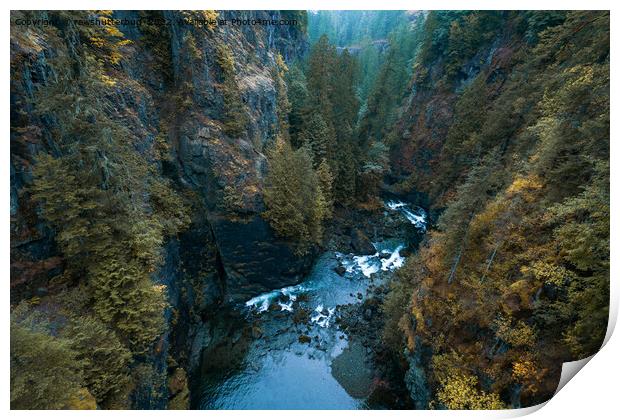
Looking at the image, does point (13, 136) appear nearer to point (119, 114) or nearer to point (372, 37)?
point (119, 114)

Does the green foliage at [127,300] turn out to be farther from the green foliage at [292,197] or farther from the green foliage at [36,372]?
the green foliage at [292,197]

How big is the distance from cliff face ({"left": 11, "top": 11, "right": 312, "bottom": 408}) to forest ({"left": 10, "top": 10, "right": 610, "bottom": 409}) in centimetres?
11

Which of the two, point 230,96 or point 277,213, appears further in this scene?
point 277,213

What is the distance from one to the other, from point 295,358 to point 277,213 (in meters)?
10.5

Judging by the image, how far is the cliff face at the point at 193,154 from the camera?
31.2 ft

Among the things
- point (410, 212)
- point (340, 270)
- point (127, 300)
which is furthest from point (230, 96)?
point (410, 212)

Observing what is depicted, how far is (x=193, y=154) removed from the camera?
1962 cm

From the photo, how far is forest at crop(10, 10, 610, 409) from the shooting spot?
8906mm

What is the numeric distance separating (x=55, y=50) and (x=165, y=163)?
9.62 meters

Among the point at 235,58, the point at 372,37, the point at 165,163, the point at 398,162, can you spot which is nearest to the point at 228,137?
the point at 165,163

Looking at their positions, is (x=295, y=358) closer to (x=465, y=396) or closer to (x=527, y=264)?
(x=465, y=396)

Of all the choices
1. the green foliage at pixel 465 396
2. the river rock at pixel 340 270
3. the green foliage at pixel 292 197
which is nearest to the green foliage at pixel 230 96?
the green foliage at pixel 292 197

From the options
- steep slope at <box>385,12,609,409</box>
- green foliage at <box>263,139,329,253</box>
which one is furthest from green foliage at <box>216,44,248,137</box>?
steep slope at <box>385,12,609,409</box>

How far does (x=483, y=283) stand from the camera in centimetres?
1141
